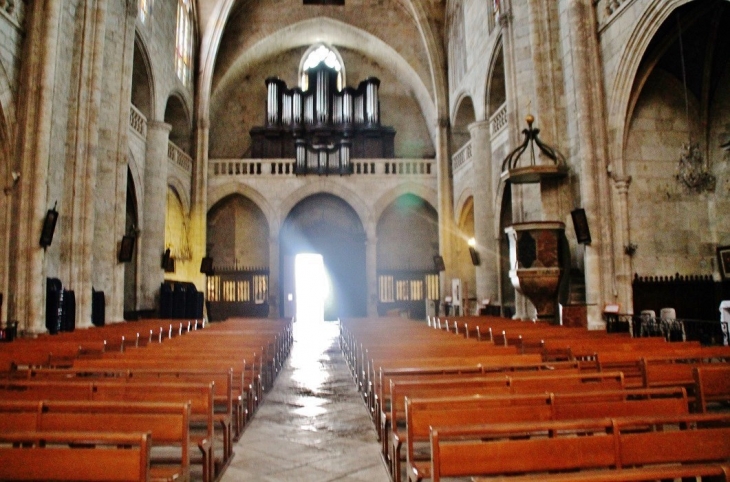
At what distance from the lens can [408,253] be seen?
76.1 feet

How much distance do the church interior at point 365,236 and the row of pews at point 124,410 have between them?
0.02 metres

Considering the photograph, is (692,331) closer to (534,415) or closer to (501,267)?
(501,267)

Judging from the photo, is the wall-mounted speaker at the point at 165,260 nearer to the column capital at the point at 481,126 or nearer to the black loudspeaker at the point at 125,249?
the black loudspeaker at the point at 125,249

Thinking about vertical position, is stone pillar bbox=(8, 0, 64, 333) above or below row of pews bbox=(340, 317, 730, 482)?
above

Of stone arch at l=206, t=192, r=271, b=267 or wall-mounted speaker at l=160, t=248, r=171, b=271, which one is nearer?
wall-mounted speaker at l=160, t=248, r=171, b=271

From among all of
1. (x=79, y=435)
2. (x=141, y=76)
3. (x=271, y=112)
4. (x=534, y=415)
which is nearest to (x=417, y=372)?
(x=534, y=415)

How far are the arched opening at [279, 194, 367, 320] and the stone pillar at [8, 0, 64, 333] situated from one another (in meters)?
13.1

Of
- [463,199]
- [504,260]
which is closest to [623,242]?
[504,260]

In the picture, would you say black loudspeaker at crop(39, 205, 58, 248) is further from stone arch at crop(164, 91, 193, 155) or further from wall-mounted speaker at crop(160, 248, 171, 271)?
stone arch at crop(164, 91, 193, 155)

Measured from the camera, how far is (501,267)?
1647cm

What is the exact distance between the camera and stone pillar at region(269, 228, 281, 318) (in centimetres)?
2131

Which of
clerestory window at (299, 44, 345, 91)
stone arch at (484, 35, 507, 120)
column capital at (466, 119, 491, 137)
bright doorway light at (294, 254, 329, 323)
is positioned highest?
clerestory window at (299, 44, 345, 91)

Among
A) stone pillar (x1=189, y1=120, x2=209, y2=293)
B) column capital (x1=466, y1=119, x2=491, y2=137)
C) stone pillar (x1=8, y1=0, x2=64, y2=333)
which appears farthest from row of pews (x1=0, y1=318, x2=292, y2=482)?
stone pillar (x1=189, y1=120, x2=209, y2=293)

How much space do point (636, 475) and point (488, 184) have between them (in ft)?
50.9
